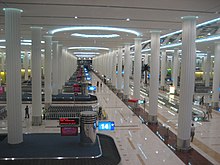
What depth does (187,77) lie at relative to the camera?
12.6 meters

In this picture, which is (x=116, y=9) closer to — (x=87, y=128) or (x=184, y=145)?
(x=87, y=128)

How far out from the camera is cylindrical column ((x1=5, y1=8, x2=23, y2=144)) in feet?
37.2

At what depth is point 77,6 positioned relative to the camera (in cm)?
1007

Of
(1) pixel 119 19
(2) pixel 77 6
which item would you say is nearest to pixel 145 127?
(1) pixel 119 19

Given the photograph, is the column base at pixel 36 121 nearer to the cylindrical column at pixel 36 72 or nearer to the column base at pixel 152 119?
the cylindrical column at pixel 36 72

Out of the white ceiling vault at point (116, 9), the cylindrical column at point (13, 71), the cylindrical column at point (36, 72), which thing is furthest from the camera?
the cylindrical column at point (36, 72)

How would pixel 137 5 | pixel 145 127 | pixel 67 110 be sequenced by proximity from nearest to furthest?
pixel 137 5 → pixel 145 127 → pixel 67 110

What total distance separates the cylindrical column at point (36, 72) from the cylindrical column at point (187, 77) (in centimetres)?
921

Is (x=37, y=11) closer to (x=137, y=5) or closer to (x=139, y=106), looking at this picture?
(x=137, y=5)

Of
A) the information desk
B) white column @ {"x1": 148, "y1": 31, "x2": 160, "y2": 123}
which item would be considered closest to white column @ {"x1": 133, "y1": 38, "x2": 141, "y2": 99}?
white column @ {"x1": 148, "y1": 31, "x2": 160, "y2": 123}

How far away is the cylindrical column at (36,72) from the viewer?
16172 mm

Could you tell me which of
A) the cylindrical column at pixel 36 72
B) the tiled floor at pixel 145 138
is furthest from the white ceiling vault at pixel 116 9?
the tiled floor at pixel 145 138

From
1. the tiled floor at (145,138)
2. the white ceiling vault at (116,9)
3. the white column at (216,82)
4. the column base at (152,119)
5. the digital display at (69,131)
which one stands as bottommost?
the tiled floor at (145,138)

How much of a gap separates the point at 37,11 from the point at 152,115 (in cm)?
1118
